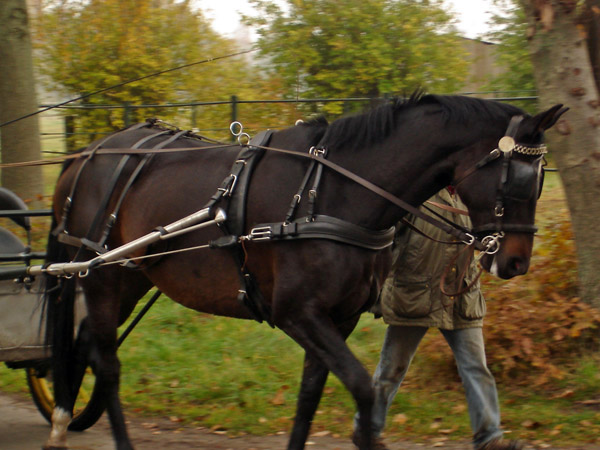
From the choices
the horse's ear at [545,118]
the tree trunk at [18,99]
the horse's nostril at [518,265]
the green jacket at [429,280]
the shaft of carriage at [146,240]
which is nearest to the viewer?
the horse's ear at [545,118]

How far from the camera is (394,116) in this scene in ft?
12.2

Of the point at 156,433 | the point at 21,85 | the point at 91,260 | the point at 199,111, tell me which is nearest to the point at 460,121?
the point at 91,260

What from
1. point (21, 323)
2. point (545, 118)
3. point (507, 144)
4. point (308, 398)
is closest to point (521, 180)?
point (507, 144)

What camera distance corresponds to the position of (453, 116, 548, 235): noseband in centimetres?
337

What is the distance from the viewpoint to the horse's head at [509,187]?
3.37 metres

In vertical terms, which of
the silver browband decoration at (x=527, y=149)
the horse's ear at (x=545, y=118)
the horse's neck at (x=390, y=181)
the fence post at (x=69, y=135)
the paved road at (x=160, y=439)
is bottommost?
the paved road at (x=160, y=439)

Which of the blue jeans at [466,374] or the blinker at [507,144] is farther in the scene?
the blue jeans at [466,374]

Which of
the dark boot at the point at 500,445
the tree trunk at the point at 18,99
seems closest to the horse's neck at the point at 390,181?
the dark boot at the point at 500,445

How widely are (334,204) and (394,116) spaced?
1.80 ft

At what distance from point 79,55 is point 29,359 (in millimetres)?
9972

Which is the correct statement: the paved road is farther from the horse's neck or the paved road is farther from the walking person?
the horse's neck

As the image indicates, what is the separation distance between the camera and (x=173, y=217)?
4.08m

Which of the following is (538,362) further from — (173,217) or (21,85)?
(21,85)

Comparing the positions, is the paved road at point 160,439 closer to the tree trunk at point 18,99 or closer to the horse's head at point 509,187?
the horse's head at point 509,187
